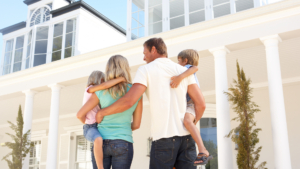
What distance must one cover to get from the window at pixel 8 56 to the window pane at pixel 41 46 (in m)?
1.84

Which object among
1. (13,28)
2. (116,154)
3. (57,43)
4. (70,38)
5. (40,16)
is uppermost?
(40,16)

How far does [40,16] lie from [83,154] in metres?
6.80

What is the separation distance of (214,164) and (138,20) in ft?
18.5

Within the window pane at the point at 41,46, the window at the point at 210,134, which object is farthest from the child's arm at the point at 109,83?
the window pane at the point at 41,46

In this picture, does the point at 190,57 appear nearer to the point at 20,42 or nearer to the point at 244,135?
the point at 244,135

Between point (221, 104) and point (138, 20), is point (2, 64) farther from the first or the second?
point (221, 104)

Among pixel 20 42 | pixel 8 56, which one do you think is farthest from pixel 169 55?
pixel 8 56

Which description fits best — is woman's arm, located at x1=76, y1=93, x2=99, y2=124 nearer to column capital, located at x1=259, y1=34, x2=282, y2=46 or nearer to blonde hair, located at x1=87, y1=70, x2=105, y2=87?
blonde hair, located at x1=87, y1=70, x2=105, y2=87

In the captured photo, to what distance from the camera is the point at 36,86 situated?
9.88 m

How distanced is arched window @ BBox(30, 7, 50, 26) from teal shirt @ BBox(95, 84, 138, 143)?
12704mm

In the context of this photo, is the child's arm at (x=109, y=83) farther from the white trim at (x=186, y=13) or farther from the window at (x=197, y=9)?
the window at (x=197, y=9)

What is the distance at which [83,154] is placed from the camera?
1366 centimetres

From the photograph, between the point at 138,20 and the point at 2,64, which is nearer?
the point at 138,20

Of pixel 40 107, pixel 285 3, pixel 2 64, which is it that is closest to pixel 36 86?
pixel 40 107
